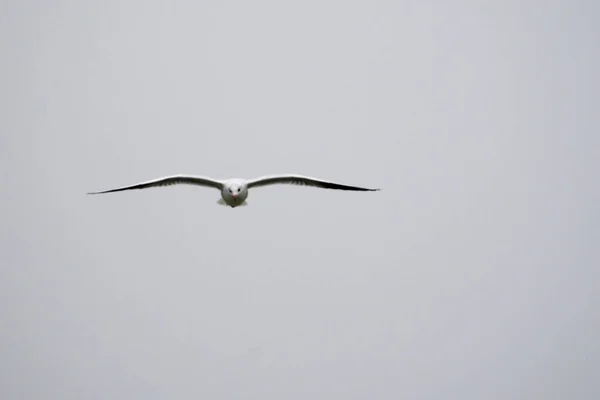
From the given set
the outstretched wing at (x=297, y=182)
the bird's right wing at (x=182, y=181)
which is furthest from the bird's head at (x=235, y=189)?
the outstretched wing at (x=297, y=182)

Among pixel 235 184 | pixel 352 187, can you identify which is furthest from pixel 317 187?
pixel 235 184

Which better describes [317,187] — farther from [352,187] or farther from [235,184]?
[235,184]

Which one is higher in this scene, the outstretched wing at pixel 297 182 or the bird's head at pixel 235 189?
the outstretched wing at pixel 297 182

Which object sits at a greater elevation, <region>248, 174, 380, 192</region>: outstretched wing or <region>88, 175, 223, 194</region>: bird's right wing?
<region>248, 174, 380, 192</region>: outstretched wing

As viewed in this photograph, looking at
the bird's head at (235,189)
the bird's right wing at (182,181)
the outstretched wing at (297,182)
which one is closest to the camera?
the bird's head at (235,189)

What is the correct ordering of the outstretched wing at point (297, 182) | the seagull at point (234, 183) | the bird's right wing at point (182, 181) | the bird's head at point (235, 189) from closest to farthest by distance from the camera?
1. the bird's head at point (235, 189)
2. the seagull at point (234, 183)
3. the bird's right wing at point (182, 181)
4. the outstretched wing at point (297, 182)

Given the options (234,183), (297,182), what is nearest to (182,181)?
(234,183)

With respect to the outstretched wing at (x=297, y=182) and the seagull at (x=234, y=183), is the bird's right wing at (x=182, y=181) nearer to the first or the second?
the seagull at (x=234, y=183)

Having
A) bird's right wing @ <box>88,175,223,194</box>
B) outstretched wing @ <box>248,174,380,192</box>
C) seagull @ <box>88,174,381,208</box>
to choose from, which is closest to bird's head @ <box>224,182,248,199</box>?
seagull @ <box>88,174,381,208</box>

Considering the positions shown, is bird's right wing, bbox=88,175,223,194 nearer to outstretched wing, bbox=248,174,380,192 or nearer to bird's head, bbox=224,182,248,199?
bird's head, bbox=224,182,248,199

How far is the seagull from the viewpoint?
1911cm

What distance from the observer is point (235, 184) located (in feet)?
62.6

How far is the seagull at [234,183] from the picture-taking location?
62.7 ft

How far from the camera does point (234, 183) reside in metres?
19.2
